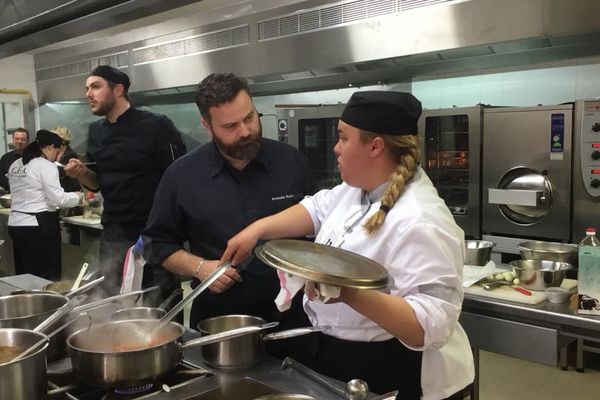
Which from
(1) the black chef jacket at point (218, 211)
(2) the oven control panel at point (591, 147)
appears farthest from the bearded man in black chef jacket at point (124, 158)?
(2) the oven control panel at point (591, 147)

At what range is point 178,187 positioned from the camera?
6.48 ft

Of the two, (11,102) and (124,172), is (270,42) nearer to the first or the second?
(124,172)

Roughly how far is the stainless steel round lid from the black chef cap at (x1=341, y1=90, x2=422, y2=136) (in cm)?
33

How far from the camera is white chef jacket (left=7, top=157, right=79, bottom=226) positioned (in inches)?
196

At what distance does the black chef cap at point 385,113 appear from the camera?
4.57 ft

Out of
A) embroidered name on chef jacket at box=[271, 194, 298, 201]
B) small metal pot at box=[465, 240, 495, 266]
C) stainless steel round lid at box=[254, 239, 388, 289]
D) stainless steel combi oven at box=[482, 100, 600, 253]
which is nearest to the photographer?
stainless steel round lid at box=[254, 239, 388, 289]

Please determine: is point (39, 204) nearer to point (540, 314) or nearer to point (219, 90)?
point (219, 90)

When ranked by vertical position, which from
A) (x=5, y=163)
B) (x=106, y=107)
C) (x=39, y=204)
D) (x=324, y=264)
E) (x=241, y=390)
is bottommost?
(x=241, y=390)

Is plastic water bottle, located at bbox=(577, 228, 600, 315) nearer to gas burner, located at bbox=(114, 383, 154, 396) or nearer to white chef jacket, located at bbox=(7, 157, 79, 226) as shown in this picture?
gas burner, located at bbox=(114, 383, 154, 396)

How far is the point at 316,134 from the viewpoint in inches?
188

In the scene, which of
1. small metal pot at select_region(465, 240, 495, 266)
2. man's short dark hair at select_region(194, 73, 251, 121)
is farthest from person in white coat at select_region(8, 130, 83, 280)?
small metal pot at select_region(465, 240, 495, 266)

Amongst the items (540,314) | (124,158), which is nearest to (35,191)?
(124,158)

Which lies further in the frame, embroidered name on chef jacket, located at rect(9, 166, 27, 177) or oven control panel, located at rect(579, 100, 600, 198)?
embroidered name on chef jacket, located at rect(9, 166, 27, 177)

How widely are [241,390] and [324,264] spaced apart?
0.43 meters
